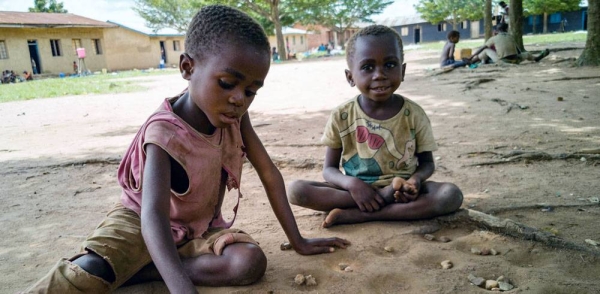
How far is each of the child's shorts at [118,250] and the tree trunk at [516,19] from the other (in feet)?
37.2

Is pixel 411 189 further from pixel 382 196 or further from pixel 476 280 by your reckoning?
pixel 476 280

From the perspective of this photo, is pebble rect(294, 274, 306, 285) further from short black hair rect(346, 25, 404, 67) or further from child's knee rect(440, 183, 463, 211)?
short black hair rect(346, 25, 404, 67)

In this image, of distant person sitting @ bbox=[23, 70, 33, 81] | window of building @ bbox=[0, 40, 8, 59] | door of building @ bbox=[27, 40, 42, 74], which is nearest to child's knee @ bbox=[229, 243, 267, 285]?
distant person sitting @ bbox=[23, 70, 33, 81]

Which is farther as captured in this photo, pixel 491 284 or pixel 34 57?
pixel 34 57

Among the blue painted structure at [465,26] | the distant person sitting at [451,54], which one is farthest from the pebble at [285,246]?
the blue painted structure at [465,26]

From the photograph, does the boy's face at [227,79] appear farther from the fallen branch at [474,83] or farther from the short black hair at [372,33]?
the fallen branch at [474,83]

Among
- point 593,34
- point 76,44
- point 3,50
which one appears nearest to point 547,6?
point 593,34

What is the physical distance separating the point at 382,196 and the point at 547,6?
146 ft

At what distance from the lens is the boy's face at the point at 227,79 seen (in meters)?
1.50

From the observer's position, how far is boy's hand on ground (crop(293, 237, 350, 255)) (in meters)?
1.89

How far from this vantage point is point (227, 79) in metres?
1.51


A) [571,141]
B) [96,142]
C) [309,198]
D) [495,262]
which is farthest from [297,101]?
[495,262]

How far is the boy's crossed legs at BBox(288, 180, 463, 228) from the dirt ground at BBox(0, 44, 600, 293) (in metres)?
0.06

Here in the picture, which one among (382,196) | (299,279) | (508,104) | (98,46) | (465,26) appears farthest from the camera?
(465,26)
